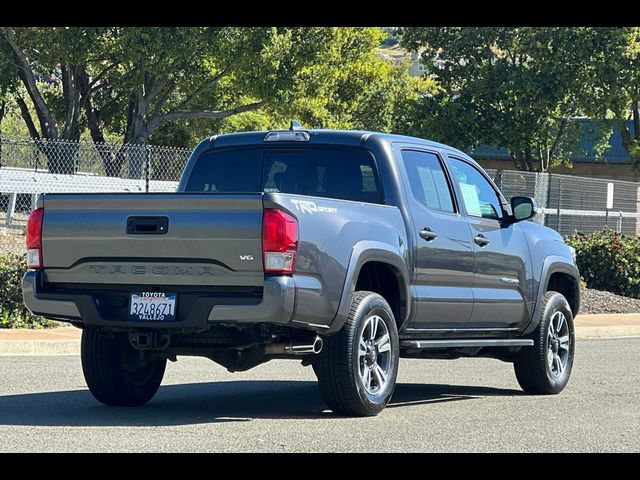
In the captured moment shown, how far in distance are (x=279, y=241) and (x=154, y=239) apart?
3.10 ft

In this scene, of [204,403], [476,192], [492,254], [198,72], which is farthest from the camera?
[198,72]

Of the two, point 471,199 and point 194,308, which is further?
point 471,199

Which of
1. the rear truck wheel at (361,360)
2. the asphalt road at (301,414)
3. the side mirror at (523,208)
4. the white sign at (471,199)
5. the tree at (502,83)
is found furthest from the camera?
the tree at (502,83)

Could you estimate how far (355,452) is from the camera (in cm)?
754

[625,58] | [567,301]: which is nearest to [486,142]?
[625,58]

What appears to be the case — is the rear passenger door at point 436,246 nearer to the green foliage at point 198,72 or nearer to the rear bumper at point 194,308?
the rear bumper at point 194,308

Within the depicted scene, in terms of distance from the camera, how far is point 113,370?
9.96 metres

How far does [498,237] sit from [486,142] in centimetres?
3780

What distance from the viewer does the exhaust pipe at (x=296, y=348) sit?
8.86m

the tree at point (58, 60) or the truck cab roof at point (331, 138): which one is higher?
the tree at point (58, 60)

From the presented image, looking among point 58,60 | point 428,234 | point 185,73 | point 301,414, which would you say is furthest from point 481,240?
point 185,73

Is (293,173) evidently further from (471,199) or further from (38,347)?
(38,347)

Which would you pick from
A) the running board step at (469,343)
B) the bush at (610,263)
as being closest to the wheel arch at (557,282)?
the running board step at (469,343)

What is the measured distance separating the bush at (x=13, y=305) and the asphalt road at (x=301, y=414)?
5.49ft
